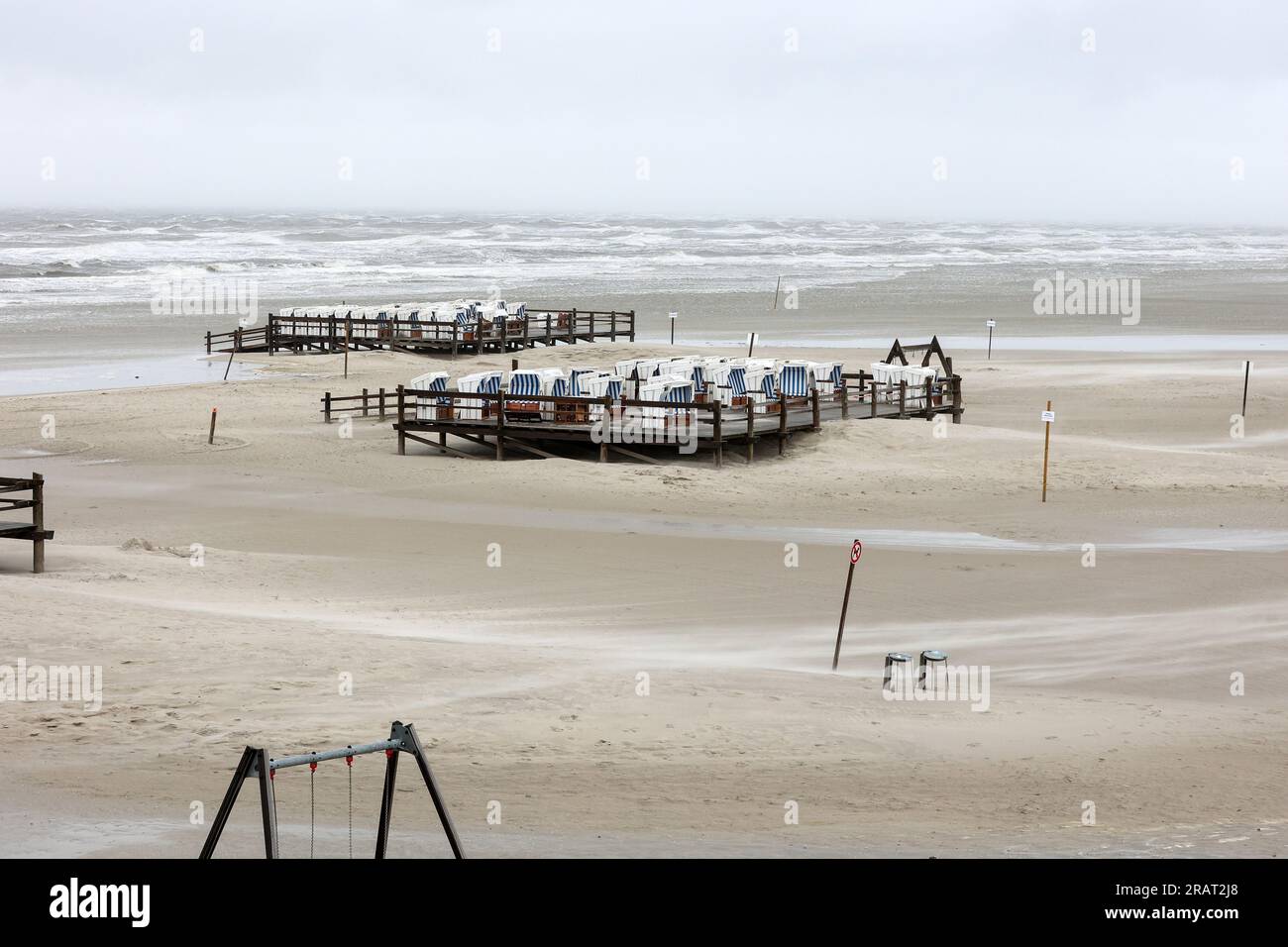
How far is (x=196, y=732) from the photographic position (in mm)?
11344

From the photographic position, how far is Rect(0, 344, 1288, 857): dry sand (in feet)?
32.6

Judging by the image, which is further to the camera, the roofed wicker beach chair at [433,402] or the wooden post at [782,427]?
the roofed wicker beach chair at [433,402]

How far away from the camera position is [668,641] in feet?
50.8

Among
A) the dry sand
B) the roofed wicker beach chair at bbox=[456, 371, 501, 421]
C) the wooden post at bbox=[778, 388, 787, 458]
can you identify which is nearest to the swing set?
the dry sand

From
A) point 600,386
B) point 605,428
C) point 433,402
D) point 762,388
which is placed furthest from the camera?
point 433,402

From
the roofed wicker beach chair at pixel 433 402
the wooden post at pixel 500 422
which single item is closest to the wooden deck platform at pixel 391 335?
the roofed wicker beach chair at pixel 433 402

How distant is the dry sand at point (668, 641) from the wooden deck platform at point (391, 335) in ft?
63.2

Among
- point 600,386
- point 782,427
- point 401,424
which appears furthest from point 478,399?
point 782,427

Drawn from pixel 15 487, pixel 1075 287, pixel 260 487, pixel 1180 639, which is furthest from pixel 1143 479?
pixel 1075 287
